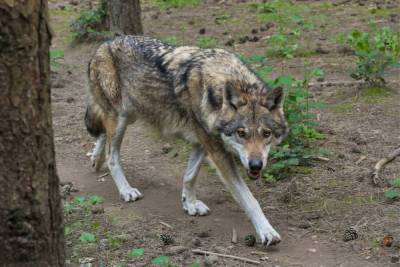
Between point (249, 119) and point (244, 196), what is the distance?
60 centimetres

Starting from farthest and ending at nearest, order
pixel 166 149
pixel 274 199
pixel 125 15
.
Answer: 1. pixel 125 15
2. pixel 166 149
3. pixel 274 199

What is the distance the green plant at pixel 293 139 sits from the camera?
19.7 feet

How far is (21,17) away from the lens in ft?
9.45

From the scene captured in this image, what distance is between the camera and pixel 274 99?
5.03 meters

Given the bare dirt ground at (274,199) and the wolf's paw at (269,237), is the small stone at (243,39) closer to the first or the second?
the bare dirt ground at (274,199)

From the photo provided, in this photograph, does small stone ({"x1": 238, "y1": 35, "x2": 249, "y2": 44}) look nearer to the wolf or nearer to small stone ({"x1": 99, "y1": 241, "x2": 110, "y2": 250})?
the wolf

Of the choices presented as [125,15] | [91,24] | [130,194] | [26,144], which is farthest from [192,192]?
[91,24]

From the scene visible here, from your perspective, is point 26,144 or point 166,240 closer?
point 26,144

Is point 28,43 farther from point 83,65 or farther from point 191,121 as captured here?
point 83,65

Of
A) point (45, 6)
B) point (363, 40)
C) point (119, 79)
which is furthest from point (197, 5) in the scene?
point (45, 6)

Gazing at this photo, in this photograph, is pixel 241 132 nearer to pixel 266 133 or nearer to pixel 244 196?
pixel 266 133

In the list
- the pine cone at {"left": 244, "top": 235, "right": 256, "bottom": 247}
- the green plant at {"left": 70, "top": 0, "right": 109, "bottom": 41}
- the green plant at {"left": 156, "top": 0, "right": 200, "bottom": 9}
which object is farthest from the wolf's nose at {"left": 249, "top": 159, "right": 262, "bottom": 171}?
the green plant at {"left": 156, "top": 0, "right": 200, "bottom": 9}

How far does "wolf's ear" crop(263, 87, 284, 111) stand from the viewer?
16.4 ft

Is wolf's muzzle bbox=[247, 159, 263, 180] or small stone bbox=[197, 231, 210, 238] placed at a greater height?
wolf's muzzle bbox=[247, 159, 263, 180]
